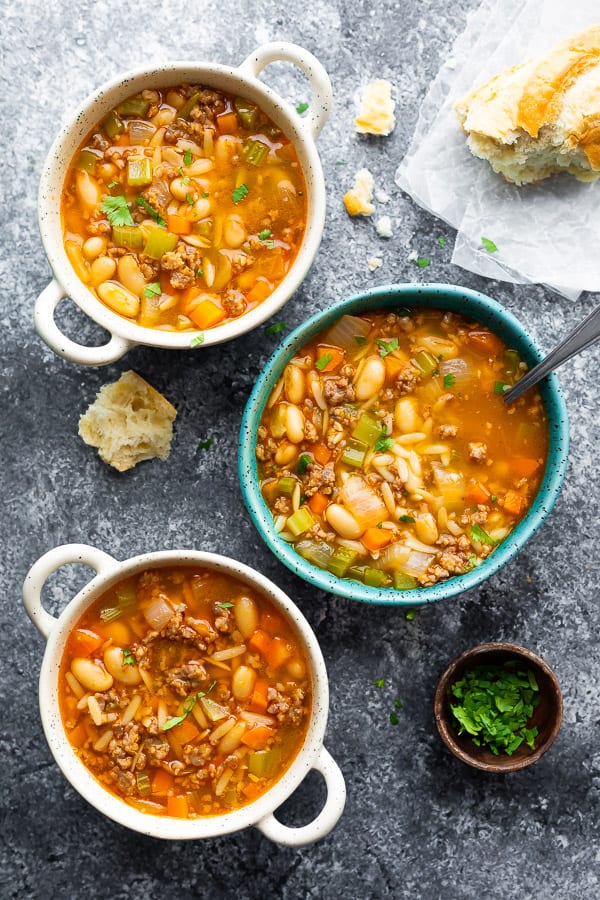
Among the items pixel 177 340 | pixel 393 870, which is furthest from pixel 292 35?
pixel 393 870

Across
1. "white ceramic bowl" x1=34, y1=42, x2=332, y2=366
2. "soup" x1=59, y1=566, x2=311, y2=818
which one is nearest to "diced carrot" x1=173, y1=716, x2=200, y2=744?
"soup" x1=59, y1=566, x2=311, y2=818

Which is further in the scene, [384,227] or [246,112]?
[384,227]

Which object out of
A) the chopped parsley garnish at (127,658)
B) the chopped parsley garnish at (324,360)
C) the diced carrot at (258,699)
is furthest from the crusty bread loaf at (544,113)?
the chopped parsley garnish at (127,658)

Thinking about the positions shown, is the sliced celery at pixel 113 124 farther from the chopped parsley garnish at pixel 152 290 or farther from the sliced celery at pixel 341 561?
the sliced celery at pixel 341 561

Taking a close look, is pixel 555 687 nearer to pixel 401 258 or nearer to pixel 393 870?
pixel 393 870

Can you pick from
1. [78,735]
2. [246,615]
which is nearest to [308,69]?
[246,615]

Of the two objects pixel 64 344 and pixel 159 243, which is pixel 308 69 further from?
pixel 64 344
